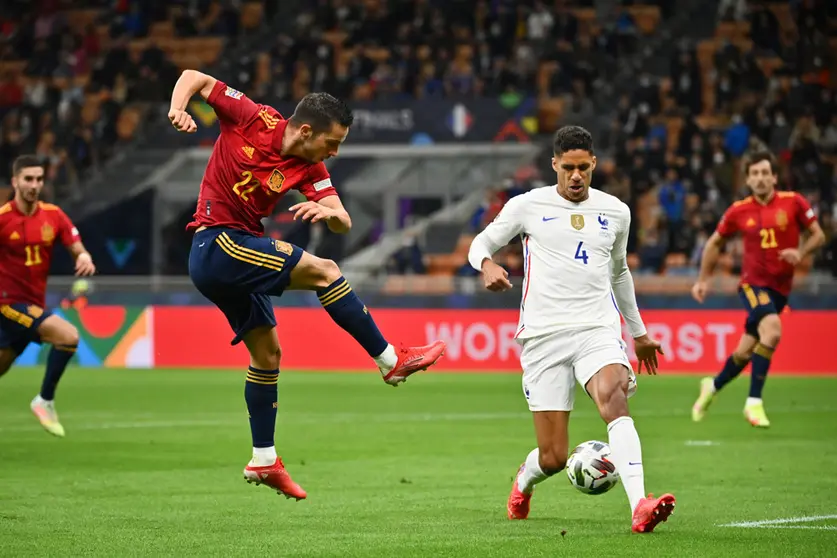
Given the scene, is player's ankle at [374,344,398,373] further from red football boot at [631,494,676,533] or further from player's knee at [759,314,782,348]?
player's knee at [759,314,782,348]

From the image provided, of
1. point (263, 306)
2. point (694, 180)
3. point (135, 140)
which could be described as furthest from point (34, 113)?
point (263, 306)

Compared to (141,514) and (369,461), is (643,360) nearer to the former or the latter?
(141,514)

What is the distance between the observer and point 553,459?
8.12 meters

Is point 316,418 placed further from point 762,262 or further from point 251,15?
point 251,15

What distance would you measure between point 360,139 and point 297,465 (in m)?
21.9

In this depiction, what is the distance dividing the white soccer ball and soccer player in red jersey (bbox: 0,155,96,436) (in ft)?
22.5

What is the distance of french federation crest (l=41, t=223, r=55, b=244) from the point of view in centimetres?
1371

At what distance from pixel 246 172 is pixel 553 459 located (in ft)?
7.95

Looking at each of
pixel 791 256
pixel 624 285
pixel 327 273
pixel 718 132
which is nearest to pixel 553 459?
pixel 624 285

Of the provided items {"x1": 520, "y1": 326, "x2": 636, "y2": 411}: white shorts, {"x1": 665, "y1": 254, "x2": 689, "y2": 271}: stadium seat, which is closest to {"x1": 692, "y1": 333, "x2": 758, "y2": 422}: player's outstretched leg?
{"x1": 520, "y1": 326, "x2": 636, "y2": 411}: white shorts

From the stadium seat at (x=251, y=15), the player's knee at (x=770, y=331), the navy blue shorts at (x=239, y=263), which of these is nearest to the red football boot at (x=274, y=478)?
the navy blue shorts at (x=239, y=263)

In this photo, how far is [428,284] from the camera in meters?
25.8

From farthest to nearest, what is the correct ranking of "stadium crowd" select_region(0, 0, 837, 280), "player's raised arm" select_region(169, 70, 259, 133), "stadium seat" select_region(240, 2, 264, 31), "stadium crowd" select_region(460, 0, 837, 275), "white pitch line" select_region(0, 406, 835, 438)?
"stadium seat" select_region(240, 2, 264, 31) < "stadium crowd" select_region(0, 0, 837, 280) < "stadium crowd" select_region(460, 0, 837, 275) < "white pitch line" select_region(0, 406, 835, 438) < "player's raised arm" select_region(169, 70, 259, 133)

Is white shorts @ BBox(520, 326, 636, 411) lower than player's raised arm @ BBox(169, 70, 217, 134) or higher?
lower
